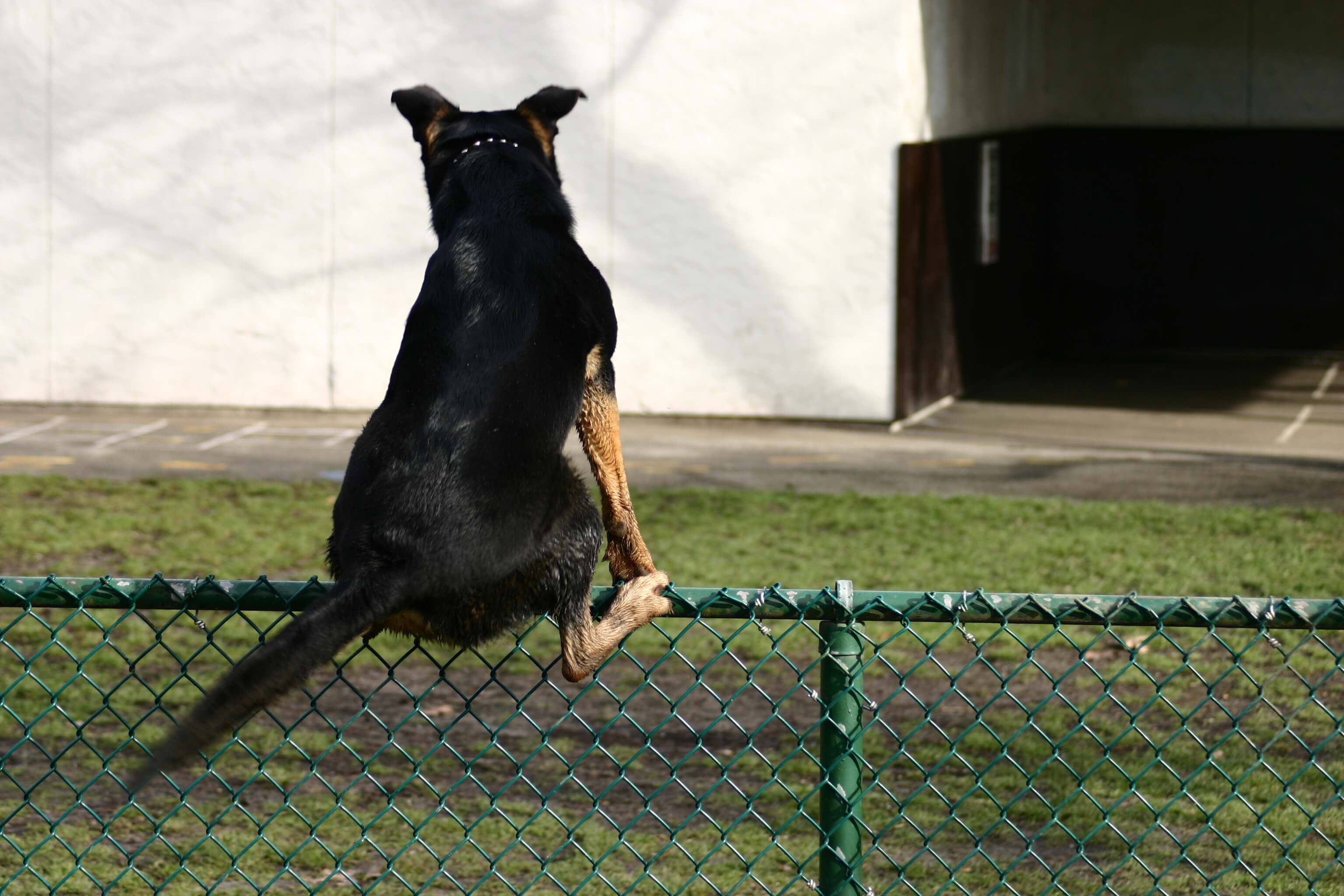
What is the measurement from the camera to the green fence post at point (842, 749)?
3.20 metres

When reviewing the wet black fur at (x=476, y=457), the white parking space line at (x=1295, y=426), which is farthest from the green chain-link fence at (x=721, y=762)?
the white parking space line at (x=1295, y=426)

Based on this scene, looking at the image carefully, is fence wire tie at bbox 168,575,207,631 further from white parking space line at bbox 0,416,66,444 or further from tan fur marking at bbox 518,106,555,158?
white parking space line at bbox 0,416,66,444

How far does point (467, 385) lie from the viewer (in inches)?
135

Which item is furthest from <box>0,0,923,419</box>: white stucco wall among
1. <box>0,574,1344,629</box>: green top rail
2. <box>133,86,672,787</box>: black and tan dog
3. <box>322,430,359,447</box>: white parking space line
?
<box>0,574,1344,629</box>: green top rail

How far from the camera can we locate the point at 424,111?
14.3ft

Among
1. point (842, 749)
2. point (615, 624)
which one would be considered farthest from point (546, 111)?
point (842, 749)

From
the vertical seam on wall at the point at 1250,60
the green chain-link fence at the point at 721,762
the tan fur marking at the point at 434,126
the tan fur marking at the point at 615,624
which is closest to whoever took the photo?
the green chain-link fence at the point at 721,762

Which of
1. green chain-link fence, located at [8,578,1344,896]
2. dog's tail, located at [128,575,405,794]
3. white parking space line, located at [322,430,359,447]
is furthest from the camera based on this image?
white parking space line, located at [322,430,359,447]

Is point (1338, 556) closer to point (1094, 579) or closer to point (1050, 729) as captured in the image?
point (1094, 579)

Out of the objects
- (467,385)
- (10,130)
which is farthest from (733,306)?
(467,385)

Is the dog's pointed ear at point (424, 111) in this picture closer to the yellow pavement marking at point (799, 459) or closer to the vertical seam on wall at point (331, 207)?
the yellow pavement marking at point (799, 459)

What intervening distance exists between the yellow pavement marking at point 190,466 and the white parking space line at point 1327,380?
33.9 feet

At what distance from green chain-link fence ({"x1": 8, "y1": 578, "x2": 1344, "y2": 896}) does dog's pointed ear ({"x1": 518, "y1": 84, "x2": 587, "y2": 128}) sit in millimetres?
1432

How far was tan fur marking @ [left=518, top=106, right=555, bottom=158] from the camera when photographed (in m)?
4.32
